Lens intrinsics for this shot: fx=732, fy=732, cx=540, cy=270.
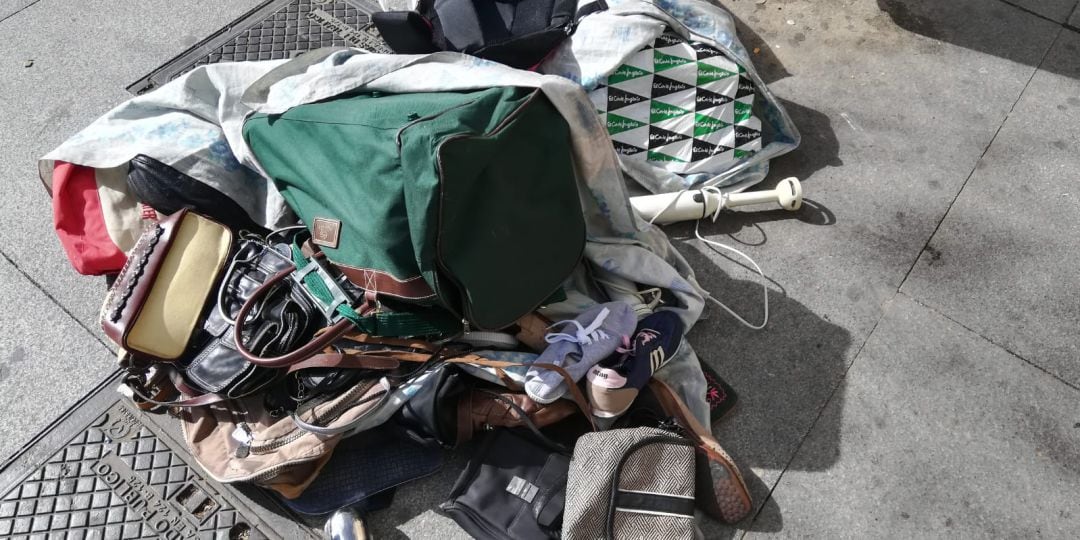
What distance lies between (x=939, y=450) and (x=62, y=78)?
382cm

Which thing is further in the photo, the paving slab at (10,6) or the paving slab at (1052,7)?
the paving slab at (10,6)

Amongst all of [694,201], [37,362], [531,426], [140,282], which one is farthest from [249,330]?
[694,201]

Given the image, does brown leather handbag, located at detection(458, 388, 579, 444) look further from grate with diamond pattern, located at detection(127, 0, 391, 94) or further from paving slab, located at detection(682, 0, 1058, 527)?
grate with diamond pattern, located at detection(127, 0, 391, 94)

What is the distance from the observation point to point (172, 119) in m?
2.54

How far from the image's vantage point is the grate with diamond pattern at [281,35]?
333 centimetres

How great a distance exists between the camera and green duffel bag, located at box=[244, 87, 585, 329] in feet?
6.16

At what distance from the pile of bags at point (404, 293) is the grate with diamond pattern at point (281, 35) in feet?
2.73

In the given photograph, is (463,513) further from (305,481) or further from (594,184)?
(594,184)

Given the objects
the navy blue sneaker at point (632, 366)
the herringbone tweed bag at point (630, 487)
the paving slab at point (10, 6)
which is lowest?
the herringbone tweed bag at point (630, 487)

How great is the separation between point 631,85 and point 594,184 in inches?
24.9

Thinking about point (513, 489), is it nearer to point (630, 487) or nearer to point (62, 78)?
point (630, 487)

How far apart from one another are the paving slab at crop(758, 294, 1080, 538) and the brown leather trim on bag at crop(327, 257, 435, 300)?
1.20 meters

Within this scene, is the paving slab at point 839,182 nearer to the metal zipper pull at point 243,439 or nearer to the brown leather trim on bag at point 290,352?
the brown leather trim on bag at point 290,352

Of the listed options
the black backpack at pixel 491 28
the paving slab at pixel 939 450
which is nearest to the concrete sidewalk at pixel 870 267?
the paving slab at pixel 939 450
